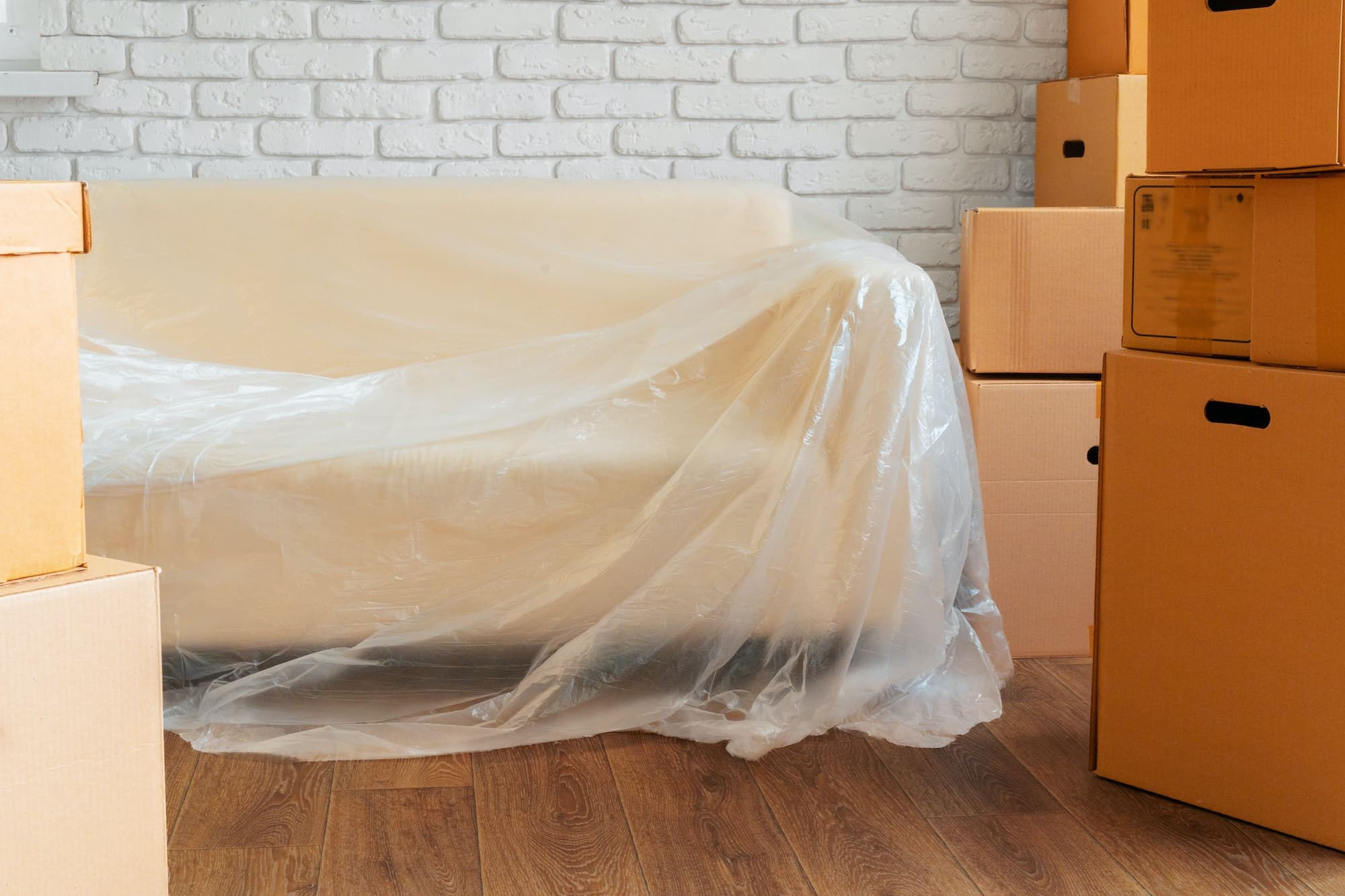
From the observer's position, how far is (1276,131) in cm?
117

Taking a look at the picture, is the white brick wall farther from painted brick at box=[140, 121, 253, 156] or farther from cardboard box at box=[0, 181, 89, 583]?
cardboard box at box=[0, 181, 89, 583]

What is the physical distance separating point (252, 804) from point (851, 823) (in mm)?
633

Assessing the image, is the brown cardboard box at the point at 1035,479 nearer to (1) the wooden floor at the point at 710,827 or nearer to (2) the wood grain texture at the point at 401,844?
(1) the wooden floor at the point at 710,827

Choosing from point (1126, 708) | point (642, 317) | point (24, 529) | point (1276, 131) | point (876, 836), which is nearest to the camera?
point (24, 529)

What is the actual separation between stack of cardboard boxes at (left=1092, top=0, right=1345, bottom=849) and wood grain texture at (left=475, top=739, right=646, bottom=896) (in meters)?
0.56

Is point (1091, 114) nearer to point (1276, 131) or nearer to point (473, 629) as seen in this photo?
point (1276, 131)

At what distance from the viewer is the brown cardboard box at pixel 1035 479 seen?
72.5 inches

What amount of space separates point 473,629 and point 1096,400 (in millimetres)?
935

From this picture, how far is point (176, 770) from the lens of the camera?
1.45 meters

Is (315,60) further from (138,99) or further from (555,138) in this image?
(555,138)

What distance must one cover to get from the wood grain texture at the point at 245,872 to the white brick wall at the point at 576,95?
131cm

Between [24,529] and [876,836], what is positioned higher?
[24,529]

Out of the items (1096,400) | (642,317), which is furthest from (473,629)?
(1096,400)

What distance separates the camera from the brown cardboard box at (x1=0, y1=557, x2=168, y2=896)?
0.82 meters
